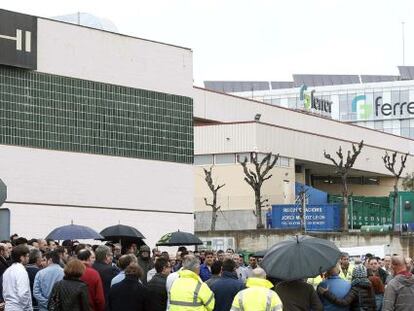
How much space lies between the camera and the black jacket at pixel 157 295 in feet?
60.2

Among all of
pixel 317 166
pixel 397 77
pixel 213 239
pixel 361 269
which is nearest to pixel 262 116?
pixel 317 166

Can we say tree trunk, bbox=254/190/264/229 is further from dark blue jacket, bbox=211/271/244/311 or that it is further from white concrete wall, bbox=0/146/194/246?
dark blue jacket, bbox=211/271/244/311

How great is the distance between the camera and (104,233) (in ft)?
109

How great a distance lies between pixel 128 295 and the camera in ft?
59.0

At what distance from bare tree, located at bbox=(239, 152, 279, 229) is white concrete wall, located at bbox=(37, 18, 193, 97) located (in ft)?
50.4

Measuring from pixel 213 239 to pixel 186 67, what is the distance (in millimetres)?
10183

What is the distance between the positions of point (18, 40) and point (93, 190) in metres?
6.50

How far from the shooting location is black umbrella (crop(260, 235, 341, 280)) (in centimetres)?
1648

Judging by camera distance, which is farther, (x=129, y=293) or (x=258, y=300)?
(x=129, y=293)

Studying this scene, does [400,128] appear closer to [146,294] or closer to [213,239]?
[213,239]

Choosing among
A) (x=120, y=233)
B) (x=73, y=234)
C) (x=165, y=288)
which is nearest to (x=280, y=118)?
(x=120, y=233)

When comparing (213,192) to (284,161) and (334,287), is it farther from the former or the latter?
(334,287)

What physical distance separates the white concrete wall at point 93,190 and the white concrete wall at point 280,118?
23016 mm

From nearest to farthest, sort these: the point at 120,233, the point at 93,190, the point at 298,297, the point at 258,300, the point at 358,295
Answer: the point at 258,300, the point at 298,297, the point at 358,295, the point at 120,233, the point at 93,190
